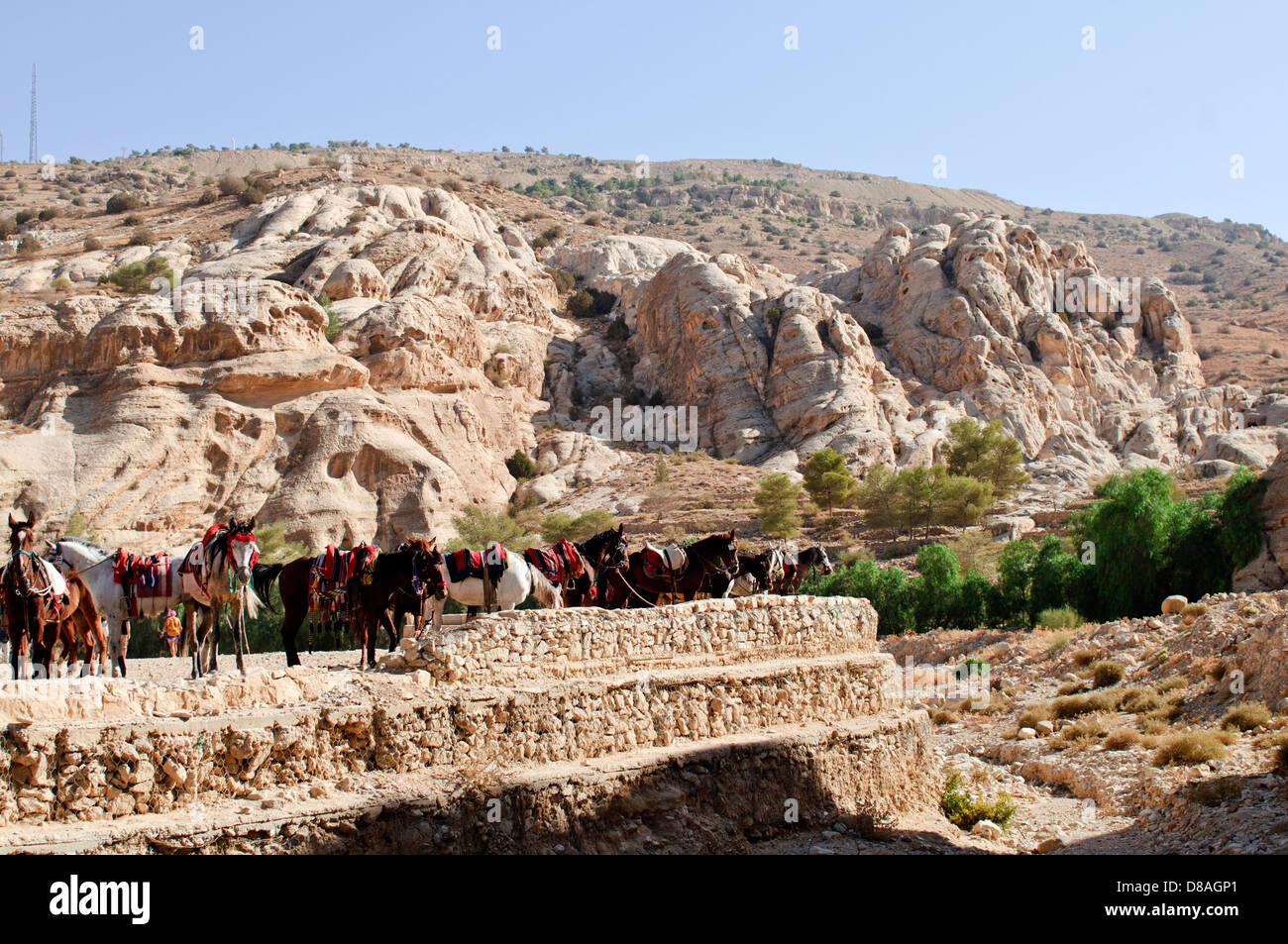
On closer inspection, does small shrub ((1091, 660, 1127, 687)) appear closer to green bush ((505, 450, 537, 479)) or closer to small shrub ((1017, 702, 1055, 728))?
small shrub ((1017, 702, 1055, 728))

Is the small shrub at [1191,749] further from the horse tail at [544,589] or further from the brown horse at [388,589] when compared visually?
the brown horse at [388,589]

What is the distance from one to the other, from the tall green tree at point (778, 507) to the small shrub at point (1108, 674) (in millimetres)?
19235

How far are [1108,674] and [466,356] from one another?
32911mm

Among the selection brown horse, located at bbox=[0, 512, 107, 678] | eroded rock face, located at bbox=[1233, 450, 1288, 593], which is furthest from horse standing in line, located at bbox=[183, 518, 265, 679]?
eroded rock face, located at bbox=[1233, 450, 1288, 593]

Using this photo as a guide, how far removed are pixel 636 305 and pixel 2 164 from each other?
63726 mm

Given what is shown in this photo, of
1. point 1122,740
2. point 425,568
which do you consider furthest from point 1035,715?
point 425,568

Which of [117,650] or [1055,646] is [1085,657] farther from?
[117,650]

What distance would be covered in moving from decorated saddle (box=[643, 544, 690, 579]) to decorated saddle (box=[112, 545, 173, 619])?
5.82 meters

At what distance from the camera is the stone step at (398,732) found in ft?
23.5

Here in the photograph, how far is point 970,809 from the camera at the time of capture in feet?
45.4

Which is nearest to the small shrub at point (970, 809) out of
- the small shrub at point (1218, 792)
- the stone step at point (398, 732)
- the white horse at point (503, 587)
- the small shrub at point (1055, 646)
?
the stone step at point (398, 732)

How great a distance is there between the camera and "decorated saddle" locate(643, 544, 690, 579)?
15.0 meters

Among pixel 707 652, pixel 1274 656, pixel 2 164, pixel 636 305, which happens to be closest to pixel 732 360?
pixel 636 305
